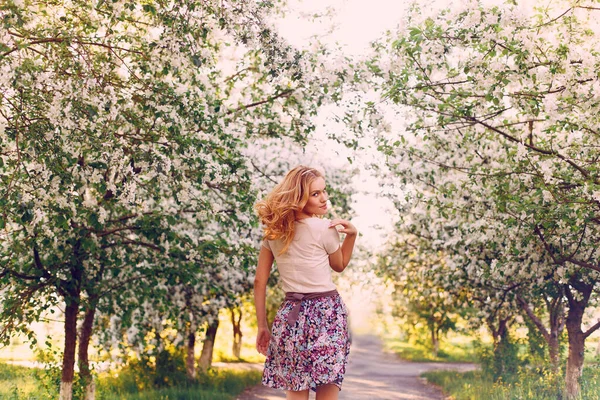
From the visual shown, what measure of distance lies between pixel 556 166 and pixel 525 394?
4.23 m

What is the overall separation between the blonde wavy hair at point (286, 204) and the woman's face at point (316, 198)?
0.11 ft

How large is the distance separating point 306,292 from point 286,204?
606mm

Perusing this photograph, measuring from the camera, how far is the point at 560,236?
8.59 meters

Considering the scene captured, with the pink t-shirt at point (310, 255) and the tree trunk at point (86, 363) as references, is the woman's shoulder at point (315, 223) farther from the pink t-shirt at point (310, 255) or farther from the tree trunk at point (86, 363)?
the tree trunk at point (86, 363)

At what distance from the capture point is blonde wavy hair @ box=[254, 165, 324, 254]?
15.0 feet

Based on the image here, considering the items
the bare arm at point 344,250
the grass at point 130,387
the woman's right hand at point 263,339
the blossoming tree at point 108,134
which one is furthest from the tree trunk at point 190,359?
the bare arm at point 344,250

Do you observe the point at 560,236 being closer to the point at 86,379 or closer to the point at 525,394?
the point at 525,394

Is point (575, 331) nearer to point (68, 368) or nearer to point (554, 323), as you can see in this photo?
point (554, 323)

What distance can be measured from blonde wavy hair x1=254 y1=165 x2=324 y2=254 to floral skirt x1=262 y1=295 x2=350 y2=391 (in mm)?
Result: 458

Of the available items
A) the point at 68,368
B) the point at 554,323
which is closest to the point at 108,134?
the point at 68,368

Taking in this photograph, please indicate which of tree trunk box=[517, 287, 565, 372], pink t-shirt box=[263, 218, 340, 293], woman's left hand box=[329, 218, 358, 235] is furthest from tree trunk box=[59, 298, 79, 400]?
tree trunk box=[517, 287, 565, 372]

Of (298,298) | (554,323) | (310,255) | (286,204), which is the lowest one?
(554,323)

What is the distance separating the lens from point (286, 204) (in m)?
4.55

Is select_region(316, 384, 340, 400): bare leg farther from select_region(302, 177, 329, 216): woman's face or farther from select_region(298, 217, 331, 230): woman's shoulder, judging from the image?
select_region(302, 177, 329, 216): woman's face
